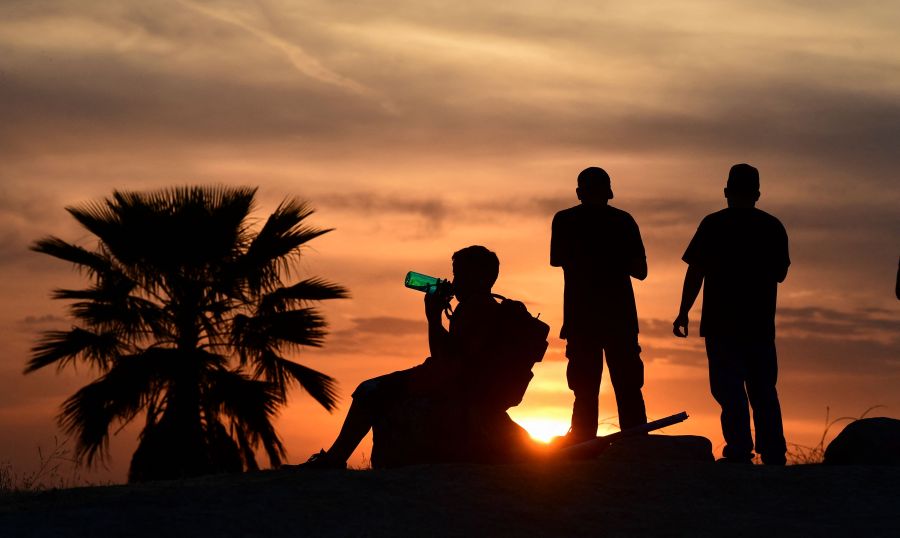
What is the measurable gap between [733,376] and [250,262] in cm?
1036

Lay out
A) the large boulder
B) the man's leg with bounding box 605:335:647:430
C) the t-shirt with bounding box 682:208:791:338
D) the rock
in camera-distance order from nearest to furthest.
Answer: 1. the t-shirt with bounding box 682:208:791:338
2. the man's leg with bounding box 605:335:647:430
3. the large boulder
4. the rock

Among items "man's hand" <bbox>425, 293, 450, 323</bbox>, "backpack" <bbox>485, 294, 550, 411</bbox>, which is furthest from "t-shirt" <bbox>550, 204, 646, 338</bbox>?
"man's hand" <bbox>425, 293, 450, 323</bbox>

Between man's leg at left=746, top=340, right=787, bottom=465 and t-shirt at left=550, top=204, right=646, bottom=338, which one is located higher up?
t-shirt at left=550, top=204, right=646, bottom=338

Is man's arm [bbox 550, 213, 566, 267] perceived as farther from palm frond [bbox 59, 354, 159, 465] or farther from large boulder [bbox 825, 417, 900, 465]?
palm frond [bbox 59, 354, 159, 465]

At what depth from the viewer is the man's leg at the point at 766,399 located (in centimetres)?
960

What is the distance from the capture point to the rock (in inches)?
418

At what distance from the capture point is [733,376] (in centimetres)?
952

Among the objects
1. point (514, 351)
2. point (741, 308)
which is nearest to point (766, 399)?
point (741, 308)

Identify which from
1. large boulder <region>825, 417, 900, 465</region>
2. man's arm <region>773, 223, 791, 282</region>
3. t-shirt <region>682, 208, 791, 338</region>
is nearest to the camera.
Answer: t-shirt <region>682, 208, 791, 338</region>

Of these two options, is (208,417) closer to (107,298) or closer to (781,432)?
(107,298)

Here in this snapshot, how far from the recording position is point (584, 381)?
10016mm

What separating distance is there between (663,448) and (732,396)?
1.57 m

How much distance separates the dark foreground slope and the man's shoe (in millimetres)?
156

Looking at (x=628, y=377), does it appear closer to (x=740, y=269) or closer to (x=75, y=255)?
(x=740, y=269)
